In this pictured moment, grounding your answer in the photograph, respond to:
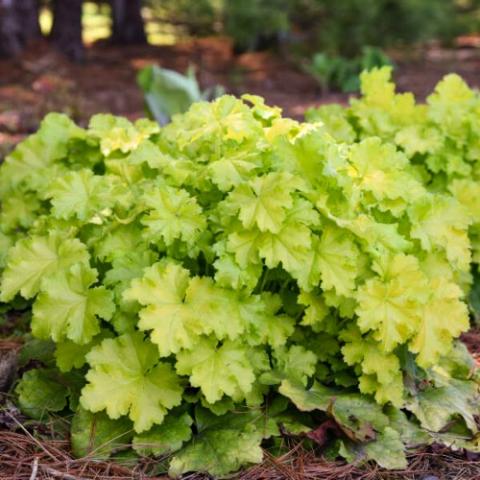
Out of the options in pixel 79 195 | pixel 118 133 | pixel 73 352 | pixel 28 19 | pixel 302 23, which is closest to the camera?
pixel 73 352

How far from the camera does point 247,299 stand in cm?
207

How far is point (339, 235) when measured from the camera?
2.11 m

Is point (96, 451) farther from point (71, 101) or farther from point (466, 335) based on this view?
point (71, 101)

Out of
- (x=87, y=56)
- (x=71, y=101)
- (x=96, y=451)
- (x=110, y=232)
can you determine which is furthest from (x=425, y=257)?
(x=87, y=56)

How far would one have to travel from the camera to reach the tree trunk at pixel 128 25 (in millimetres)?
9578

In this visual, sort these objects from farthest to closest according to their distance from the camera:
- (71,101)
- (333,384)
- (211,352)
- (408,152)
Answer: (71,101) < (408,152) < (333,384) < (211,352)

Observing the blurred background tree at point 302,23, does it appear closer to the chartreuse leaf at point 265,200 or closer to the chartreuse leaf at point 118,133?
the chartreuse leaf at point 118,133

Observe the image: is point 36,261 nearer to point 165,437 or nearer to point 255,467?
point 165,437

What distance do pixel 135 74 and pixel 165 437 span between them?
624 centimetres

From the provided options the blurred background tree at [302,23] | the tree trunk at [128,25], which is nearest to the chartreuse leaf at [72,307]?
the blurred background tree at [302,23]

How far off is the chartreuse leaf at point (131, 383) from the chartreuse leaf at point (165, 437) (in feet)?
0.27

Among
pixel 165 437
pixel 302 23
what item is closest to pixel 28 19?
pixel 302 23

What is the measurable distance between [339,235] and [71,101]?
4.10 metres

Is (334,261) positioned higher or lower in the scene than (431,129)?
lower
